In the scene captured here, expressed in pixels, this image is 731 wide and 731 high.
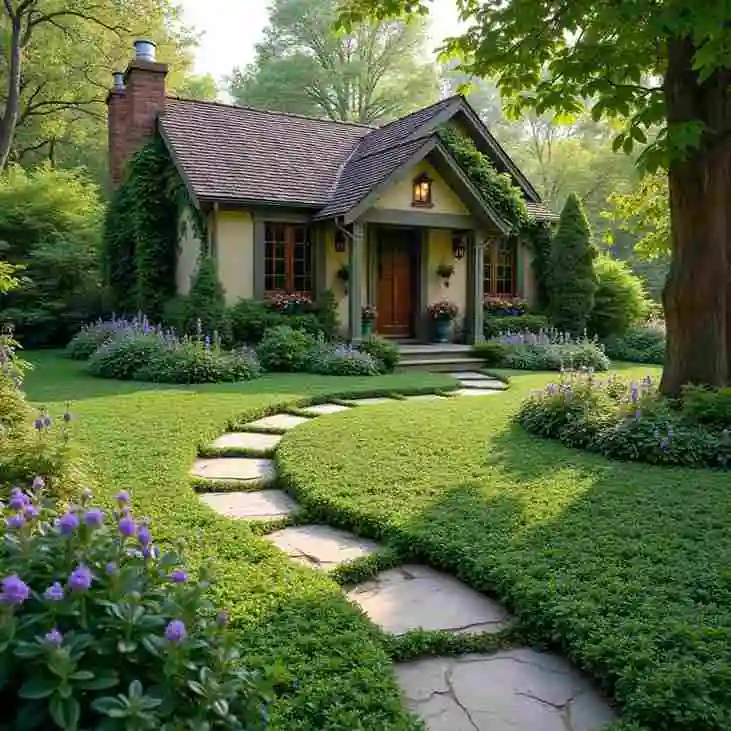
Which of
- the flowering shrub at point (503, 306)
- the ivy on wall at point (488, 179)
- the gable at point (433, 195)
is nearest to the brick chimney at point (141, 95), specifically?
the gable at point (433, 195)

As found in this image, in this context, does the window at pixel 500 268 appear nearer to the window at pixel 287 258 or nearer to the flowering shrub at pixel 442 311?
the flowering shrub at pixel 442 311

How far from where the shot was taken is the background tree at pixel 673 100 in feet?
18.7

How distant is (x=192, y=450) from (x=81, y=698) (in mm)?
4358

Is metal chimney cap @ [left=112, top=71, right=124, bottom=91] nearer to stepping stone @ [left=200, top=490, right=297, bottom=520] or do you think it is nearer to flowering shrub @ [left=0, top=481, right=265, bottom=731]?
stepping stone @ [left=200, top=490, right=297, bottom=520]

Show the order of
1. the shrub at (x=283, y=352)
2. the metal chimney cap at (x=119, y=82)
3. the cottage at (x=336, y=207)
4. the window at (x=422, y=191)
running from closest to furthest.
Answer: the shrub at (x=283, y=352) → the cottage at (x=336, y=207) → the window at (x=422, y=191) → the metal chimney cap at (x=119, y=82)

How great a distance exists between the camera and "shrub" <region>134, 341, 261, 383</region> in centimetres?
1039

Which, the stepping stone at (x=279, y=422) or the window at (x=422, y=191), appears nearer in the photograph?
the stepping stone at (x=279, y=422)

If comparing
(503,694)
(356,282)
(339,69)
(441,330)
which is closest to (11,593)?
(503,694)

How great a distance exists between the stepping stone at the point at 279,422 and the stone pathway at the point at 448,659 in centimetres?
217

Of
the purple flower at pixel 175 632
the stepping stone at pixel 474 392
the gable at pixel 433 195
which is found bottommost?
the stepping stone at pixel 474 392

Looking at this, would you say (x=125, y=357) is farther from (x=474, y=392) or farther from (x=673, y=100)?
(x=673, y=100)

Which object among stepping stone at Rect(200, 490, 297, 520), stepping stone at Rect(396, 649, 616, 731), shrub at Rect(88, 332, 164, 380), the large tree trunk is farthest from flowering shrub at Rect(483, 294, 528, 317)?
stepping stone at Rect(396, 649, 616, 731)

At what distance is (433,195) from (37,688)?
13.7 metres

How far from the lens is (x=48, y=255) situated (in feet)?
50.6
